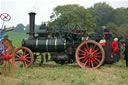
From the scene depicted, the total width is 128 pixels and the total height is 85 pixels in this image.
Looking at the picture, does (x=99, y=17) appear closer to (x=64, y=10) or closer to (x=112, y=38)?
(x=64, y=10)

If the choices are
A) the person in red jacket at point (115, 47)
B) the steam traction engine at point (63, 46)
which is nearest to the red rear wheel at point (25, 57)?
the steam traction engine at point (63, 46)

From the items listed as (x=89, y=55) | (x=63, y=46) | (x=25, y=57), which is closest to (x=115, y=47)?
(x=89, y=55)

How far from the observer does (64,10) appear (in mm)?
35844

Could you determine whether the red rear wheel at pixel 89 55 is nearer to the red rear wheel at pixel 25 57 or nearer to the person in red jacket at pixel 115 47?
the person in red jacket at pixel 115 47

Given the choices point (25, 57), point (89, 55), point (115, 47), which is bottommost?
point (25, 57)

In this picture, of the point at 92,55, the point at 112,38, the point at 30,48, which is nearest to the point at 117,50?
the point at 112,38

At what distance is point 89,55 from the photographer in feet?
23.0

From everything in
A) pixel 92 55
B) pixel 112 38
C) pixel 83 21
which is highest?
pixel 83 21

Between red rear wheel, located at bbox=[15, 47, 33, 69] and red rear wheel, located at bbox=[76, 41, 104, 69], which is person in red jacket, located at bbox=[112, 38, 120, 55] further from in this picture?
red rear wheel, located at bbox=[15, 47, 33, 69]

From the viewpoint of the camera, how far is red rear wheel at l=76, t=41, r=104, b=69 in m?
6.98

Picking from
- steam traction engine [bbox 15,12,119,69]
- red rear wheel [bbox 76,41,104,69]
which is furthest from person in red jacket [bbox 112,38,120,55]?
red rear wheel [bbox 76,41,104,69]

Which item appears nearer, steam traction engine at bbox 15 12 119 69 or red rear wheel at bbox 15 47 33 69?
steam traction engine at bbox 15 12 119 69

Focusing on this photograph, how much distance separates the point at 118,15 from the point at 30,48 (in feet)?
152

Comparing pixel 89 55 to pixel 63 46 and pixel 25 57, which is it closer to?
pixel 63 46
